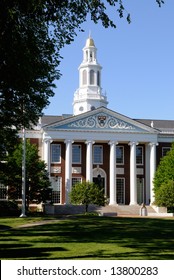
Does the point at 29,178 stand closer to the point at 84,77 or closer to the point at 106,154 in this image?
the point at 106,154

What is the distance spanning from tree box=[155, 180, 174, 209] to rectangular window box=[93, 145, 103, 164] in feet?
35.3

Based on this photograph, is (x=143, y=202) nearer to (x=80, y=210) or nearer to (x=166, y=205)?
(x=166, y=205)

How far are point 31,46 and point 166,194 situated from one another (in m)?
38.6

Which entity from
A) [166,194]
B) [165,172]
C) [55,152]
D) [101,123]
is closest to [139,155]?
[165,172]

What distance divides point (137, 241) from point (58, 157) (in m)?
43.2

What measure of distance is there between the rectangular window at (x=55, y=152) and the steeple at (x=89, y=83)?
17.5m

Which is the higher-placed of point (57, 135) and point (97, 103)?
point (97, 103)

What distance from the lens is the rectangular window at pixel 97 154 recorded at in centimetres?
6450

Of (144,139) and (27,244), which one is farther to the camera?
(144,139)

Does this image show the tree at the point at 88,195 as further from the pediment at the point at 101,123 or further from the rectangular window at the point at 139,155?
the rectangular window at the point at 139,155

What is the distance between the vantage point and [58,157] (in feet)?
206

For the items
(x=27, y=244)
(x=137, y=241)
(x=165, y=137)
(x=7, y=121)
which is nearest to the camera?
(x=27, y=244)

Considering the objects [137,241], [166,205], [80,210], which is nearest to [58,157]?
[80,210]

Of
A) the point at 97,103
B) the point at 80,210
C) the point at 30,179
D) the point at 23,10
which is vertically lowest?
the point at 80,210
